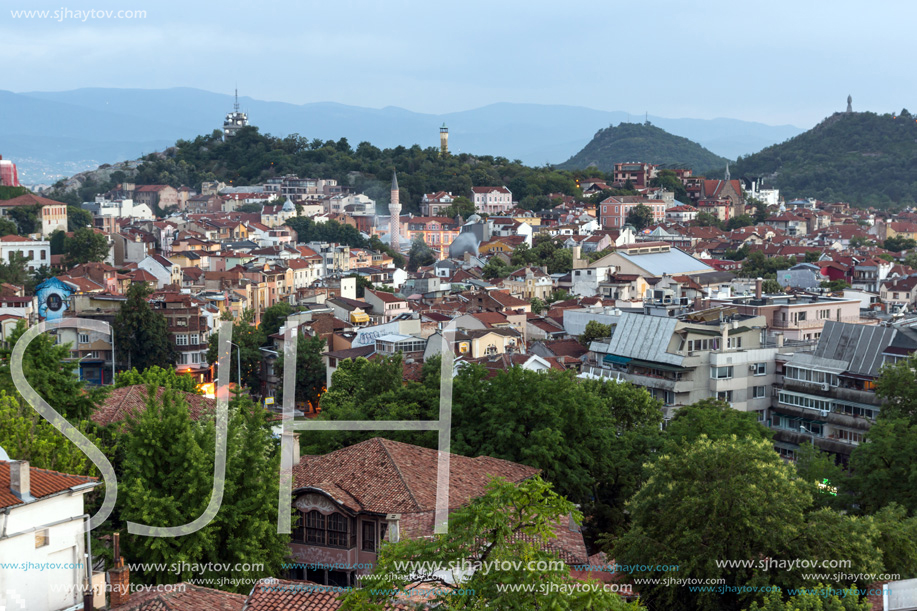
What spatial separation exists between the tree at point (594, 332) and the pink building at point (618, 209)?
4111cm

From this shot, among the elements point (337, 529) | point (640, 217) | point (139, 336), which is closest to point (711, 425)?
point (337, 529)

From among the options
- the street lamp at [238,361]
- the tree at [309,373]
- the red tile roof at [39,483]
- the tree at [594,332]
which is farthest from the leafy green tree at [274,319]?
the red tile roof at [39,483]

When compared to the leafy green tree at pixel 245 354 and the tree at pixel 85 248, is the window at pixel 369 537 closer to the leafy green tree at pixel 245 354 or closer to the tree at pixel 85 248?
the leafy green tree at pixel 245 354

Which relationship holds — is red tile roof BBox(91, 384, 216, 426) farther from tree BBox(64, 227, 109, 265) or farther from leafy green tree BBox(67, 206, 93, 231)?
leafy green tree BBox(67, 206, 93, 231)

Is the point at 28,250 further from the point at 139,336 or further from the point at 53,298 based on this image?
the point at 139,336

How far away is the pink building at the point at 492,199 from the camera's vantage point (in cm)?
7681

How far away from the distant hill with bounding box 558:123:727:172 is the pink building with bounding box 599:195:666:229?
64275 mm

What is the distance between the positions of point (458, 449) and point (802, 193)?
310ft

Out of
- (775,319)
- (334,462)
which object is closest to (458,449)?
(334,462)

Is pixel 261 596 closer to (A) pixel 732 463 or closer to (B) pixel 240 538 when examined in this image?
(B) pixel 240 538

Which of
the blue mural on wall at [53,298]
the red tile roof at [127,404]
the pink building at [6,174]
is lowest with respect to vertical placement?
the blue mural on wall at [53,298]

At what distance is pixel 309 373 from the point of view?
29.3m

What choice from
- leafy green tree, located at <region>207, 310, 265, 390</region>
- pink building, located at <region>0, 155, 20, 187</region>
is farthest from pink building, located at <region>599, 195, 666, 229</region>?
leafy green tree, located at <region>207, 310, 265, 390</region>

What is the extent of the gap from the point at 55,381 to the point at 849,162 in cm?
10397
